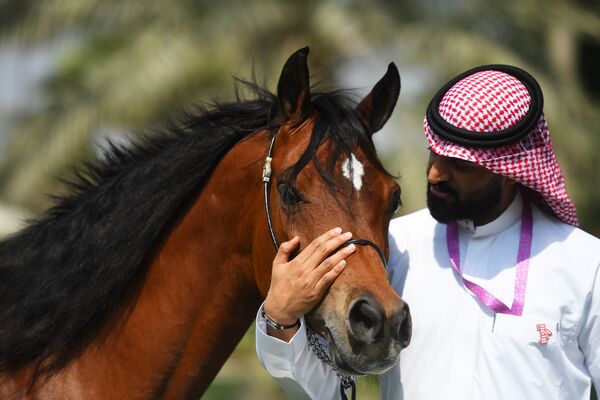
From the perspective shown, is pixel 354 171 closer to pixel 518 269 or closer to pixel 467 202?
pixel 467 202

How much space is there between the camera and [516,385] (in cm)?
260

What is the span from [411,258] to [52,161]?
8312 millimetres

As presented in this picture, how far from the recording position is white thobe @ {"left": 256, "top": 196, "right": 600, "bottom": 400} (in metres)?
2.61

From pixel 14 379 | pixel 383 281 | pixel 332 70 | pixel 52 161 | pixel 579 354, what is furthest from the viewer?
pixel 52 161

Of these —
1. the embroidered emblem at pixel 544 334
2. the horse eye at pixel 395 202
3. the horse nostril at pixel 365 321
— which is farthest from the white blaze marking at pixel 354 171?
the embroidered emblem at pixel 544 334

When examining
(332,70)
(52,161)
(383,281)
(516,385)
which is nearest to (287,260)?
(383,281)

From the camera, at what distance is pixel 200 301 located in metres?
2.87

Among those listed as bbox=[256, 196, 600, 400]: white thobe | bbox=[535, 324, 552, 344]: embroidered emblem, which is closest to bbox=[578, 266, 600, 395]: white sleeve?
bbox=[256, 196, 600, 400]: white thobe

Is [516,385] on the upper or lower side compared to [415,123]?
upper

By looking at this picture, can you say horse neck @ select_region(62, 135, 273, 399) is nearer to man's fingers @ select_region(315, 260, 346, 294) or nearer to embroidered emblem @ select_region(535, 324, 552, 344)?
man's fingers @ select_region(315, 260, 346, 294)

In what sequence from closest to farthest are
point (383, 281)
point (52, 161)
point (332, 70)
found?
point (383, 281), point (332, 70), point (52, 161)

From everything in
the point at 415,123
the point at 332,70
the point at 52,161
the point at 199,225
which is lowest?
the point at 415,123

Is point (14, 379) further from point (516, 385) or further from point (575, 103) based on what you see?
point (575, 103)

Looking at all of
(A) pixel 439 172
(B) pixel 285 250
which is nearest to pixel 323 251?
(B) pixel 285 250
